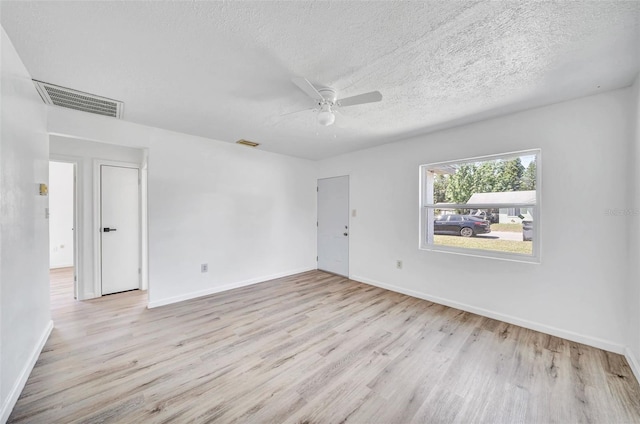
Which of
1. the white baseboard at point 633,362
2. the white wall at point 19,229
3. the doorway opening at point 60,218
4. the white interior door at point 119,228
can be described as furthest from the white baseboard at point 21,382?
the white baseboard at point 633,362

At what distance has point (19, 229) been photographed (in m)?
1.72

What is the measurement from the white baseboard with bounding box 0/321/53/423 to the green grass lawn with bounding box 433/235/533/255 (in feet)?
13.8

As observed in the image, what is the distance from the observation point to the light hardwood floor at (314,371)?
61.2 inches

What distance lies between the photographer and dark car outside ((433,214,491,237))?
3035 mm

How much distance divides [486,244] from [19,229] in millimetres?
4460

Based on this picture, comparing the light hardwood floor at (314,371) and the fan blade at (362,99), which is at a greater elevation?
the fan blade at (362,99)

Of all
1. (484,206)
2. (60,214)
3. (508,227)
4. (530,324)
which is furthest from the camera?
(60,214)

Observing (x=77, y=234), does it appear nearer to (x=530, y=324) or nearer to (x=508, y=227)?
(x=508, y=227)

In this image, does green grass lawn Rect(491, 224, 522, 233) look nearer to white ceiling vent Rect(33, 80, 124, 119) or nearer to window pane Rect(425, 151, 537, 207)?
window pane Rect(425, 151, 537, 207)

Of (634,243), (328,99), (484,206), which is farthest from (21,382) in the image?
(634,243)

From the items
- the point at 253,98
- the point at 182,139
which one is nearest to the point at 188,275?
the point at 182,139

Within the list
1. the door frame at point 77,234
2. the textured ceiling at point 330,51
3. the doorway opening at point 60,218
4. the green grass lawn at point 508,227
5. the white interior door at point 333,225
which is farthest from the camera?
the doorway opening at point 60,218

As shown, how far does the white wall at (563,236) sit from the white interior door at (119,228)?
15.2 ft

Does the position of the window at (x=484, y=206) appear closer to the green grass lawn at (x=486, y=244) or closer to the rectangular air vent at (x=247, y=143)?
the green grass lawn at (x=486, y=244)
